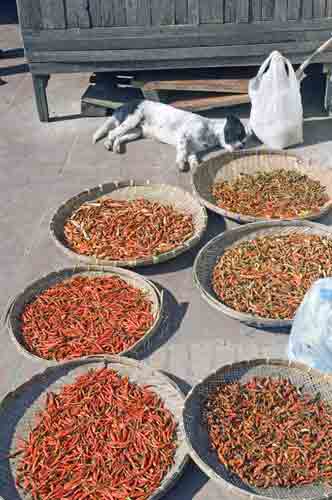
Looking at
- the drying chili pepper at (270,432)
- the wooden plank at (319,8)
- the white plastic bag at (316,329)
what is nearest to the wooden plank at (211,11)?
the wooden plank at (319,8)

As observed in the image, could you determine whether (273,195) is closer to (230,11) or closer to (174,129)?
(174,129)

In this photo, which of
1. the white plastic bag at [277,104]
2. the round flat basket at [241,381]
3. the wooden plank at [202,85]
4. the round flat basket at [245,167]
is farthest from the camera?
the wooden plank at [202,85]

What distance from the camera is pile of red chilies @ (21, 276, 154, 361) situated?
12.1 feet

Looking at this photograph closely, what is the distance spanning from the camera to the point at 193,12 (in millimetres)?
5977

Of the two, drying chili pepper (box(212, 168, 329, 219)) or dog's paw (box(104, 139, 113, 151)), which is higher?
dog's paw (box(104, 139, 113, 151))

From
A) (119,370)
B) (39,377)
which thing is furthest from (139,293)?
(39,377)

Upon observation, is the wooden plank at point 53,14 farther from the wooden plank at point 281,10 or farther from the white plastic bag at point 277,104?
the wooden plank at point 281,10

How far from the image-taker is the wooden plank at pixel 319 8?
590 cm

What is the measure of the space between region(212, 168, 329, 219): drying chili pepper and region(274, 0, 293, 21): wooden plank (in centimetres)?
179

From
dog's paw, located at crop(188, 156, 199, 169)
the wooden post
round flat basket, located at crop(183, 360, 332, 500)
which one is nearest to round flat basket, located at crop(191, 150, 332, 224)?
dog's paw, located at crop(188, 156, 199, 169)

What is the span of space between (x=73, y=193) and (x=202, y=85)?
2.10 meters

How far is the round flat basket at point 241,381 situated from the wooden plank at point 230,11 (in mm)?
4000

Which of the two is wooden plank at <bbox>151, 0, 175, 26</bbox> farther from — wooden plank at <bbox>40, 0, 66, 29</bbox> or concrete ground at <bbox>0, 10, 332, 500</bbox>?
concrete ground at <bbox>0, 10, 332, 500</bbox>

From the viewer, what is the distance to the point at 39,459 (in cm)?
300
